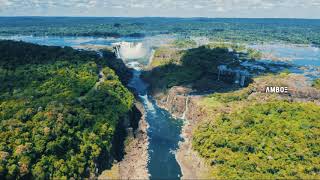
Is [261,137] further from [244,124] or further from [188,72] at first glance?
[188,72]

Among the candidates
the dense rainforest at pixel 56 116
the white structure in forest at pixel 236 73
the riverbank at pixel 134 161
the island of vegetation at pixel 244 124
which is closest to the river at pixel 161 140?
the riverbank at pixel 134 161

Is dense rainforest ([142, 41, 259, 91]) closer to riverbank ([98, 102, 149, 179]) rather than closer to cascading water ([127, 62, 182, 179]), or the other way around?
cascading water ([127, 62, 182, 179])

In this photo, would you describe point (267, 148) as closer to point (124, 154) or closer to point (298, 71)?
point (124, 154)

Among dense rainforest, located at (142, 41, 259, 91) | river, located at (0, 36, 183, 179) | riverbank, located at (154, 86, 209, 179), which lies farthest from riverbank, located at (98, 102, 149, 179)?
dense rainforest, located at (142, 41, 259, 91)

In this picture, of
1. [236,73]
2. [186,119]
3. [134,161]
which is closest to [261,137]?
[134,161]

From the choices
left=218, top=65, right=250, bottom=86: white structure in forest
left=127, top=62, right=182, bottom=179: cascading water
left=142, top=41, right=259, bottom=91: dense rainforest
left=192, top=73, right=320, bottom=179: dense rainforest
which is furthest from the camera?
left=218, top=65, right=250, bottom=86: white structure in forest

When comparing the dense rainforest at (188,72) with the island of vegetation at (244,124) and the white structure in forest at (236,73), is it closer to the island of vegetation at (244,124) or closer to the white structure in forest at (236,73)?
the island of vegetation at (244,124)
